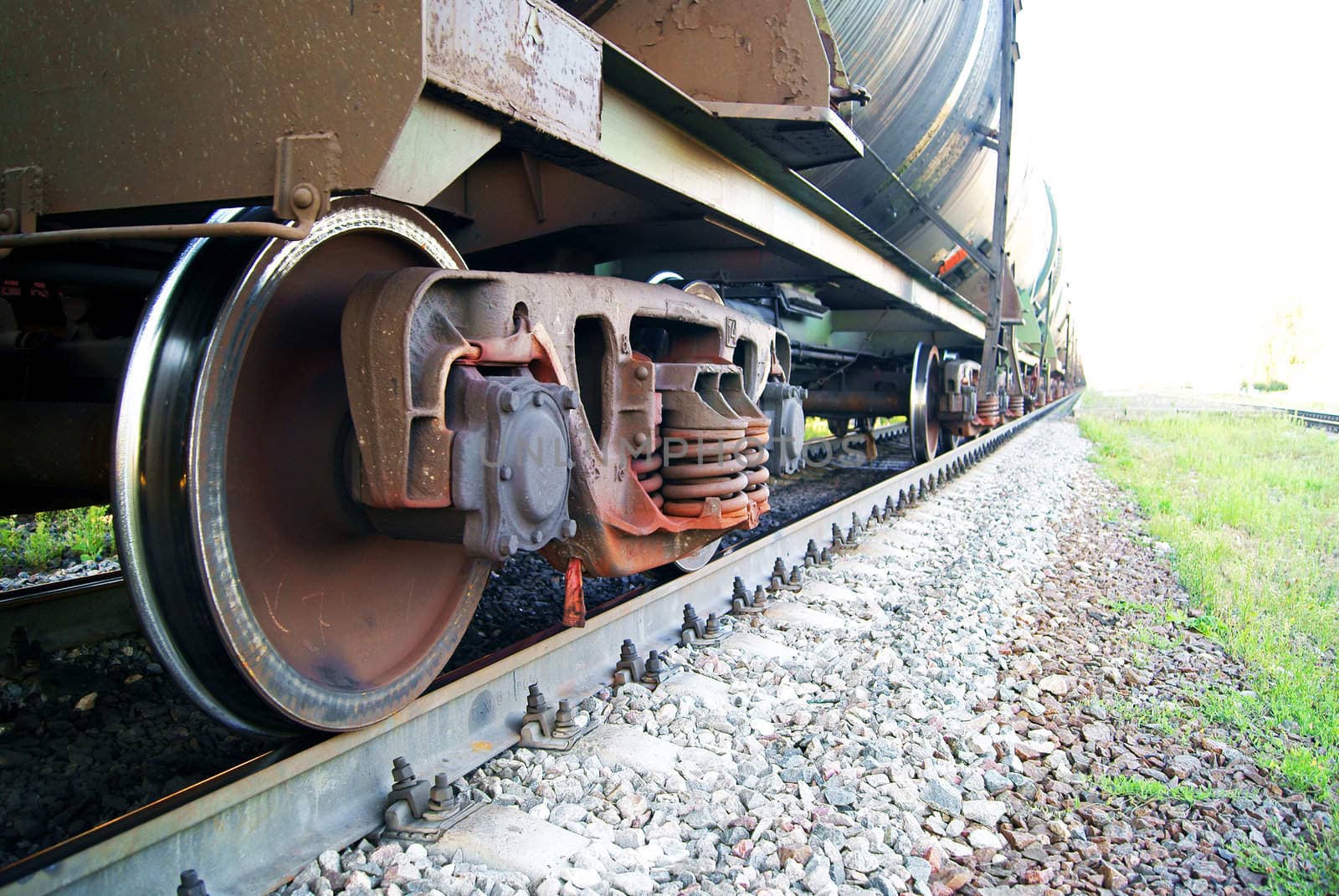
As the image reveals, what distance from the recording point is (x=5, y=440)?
2.04 meters

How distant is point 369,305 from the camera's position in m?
1.78

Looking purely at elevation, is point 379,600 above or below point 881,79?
below

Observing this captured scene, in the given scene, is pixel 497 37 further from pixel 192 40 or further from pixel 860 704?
pixel 860 704

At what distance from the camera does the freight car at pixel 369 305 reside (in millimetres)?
1517

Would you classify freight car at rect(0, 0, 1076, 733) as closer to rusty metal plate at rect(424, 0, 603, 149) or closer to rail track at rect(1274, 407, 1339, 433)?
rusty metal plate at rect(424, 0, 603, 149)

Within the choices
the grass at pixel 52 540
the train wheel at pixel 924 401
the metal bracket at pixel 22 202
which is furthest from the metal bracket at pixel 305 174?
the train wheel at pixel 924 401

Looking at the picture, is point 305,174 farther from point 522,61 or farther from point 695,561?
point 695,561

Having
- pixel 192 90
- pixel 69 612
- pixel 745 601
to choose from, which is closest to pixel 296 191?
pixel 192 90

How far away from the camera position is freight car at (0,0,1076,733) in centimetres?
152

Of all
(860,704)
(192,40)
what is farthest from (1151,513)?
(192,40)

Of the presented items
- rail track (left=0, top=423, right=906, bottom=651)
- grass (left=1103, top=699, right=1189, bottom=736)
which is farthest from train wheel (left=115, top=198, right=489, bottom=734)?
grass (left=1103, top=699, right=1189, bottom=736)

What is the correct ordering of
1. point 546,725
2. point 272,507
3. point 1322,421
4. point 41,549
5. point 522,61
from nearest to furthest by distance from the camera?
1. point 522,61
2. point 272,507
3. point 546,725
4. point 41,549
5. point 1322,421

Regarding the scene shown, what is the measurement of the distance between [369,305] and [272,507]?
54 cm

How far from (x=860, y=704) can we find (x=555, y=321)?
4.43 ft
